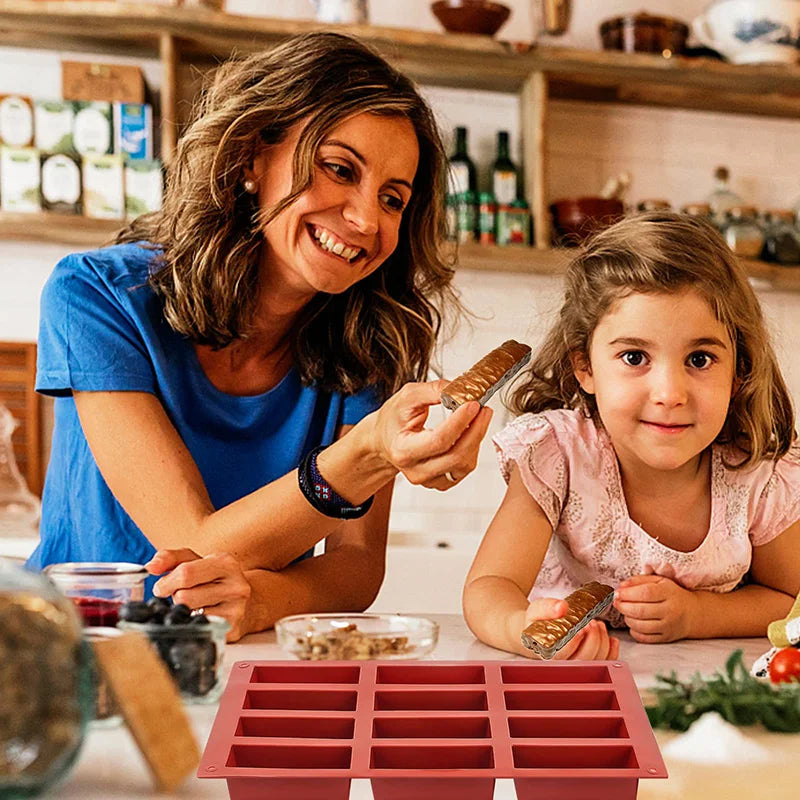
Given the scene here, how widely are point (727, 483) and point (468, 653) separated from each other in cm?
61

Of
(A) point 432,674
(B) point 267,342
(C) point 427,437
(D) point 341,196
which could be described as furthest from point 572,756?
(B) point 267,342

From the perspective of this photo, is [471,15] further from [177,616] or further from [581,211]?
[177,616]

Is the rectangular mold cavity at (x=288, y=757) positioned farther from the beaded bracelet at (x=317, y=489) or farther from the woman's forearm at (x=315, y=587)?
the beaded bracelet at (x=317, y=489)

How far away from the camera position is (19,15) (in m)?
2.96

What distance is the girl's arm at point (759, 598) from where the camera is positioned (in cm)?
139

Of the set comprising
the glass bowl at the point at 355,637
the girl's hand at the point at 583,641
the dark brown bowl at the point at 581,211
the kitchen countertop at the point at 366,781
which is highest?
the dark brown bowl at the point at 581,211

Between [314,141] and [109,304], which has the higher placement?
[314,141]

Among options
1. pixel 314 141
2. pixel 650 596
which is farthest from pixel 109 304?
pixel 650 596

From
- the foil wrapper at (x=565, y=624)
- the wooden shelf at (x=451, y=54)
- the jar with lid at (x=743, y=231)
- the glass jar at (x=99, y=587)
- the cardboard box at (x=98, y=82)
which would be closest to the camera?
the glass jar at (x=99, y=587)

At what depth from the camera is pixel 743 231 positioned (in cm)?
339

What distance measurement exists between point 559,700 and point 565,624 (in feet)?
0.88

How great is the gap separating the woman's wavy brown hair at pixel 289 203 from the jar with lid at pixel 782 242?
6.61ft

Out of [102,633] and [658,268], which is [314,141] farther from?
[102,633]

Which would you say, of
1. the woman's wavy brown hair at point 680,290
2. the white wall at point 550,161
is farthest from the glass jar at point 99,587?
the white wall at point 550,161
